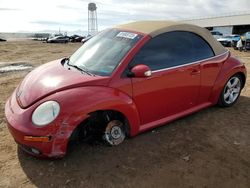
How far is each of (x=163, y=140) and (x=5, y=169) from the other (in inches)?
79.3

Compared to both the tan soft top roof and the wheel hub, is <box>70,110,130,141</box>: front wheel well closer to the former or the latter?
the tan soft top roof

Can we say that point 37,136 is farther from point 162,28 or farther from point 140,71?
point 162,28

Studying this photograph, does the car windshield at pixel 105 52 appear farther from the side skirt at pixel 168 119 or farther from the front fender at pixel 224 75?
the front fender at pixel 224 75

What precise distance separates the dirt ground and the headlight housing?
1.91 ft

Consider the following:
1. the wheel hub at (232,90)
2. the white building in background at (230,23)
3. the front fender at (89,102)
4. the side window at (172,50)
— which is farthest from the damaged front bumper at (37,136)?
the white building in background at (230,23)

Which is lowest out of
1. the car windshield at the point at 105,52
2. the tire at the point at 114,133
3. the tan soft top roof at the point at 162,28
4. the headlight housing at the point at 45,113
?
the tire at the point at 114,133

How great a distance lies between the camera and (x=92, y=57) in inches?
151

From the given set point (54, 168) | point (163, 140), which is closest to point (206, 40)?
point (163, 140)

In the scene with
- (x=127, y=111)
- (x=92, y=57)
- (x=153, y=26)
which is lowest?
(x=127, y=111)

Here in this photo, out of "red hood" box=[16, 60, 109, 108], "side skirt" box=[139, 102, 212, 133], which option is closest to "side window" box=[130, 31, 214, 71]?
"red hood" box=[16, 60, 109, 108]

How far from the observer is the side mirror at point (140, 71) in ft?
11.0

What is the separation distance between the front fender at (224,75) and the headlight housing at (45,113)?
8.82 feet

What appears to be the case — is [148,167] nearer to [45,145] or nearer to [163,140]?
[163,140]

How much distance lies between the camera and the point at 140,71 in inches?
132
